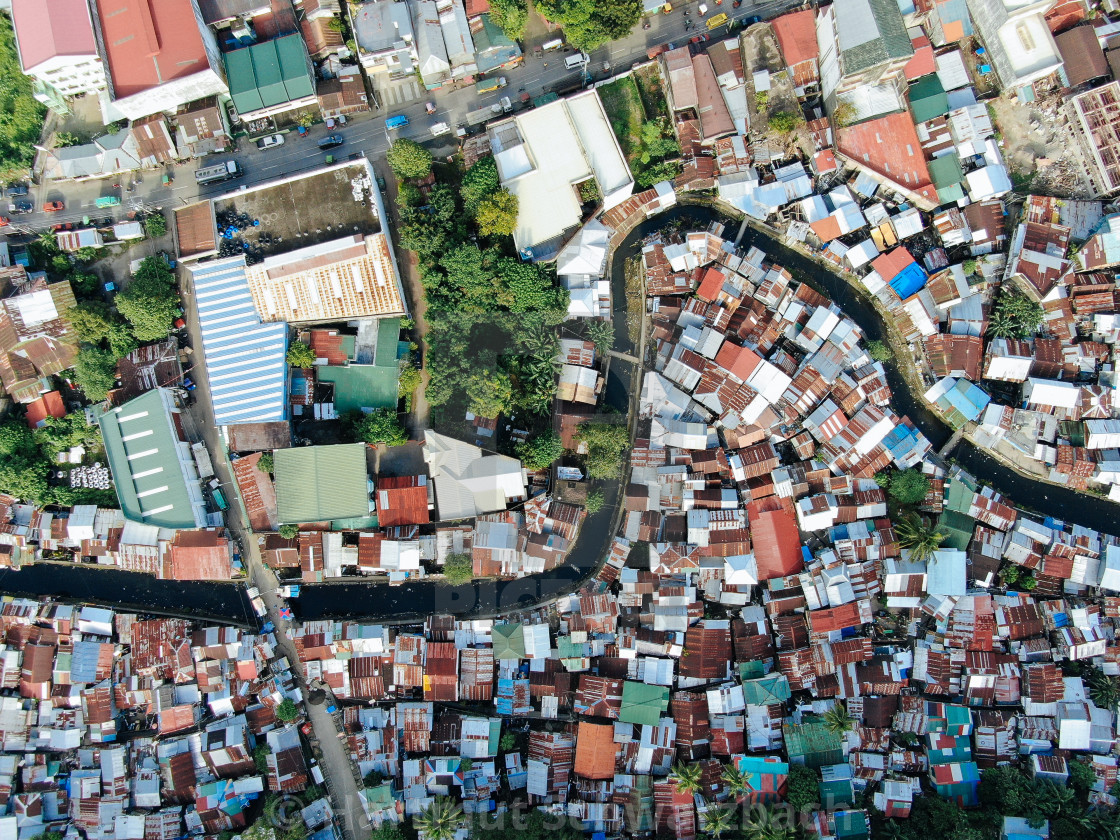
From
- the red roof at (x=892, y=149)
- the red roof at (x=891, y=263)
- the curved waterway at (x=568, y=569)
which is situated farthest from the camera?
the curved waterway at (x=568, y=569)

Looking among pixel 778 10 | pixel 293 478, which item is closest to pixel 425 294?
pixel 293 478

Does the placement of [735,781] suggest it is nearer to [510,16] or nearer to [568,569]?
[568,569]

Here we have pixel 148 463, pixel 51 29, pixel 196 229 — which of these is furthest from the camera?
pixel 148 463

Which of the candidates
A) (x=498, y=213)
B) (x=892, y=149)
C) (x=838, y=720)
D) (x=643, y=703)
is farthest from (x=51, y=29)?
(x=838, y=720)

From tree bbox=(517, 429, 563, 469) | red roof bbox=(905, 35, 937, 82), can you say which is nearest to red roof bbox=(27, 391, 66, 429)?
tree bbox=(517, 429, 563, 469)

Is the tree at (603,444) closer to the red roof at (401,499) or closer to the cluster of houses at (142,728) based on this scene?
the red roof at (401,499)

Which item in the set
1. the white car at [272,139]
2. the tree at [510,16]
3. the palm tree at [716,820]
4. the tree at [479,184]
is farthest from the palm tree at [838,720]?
the white car at [272,139]

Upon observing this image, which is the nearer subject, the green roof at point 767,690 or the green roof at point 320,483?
the green roof at point 767,690
